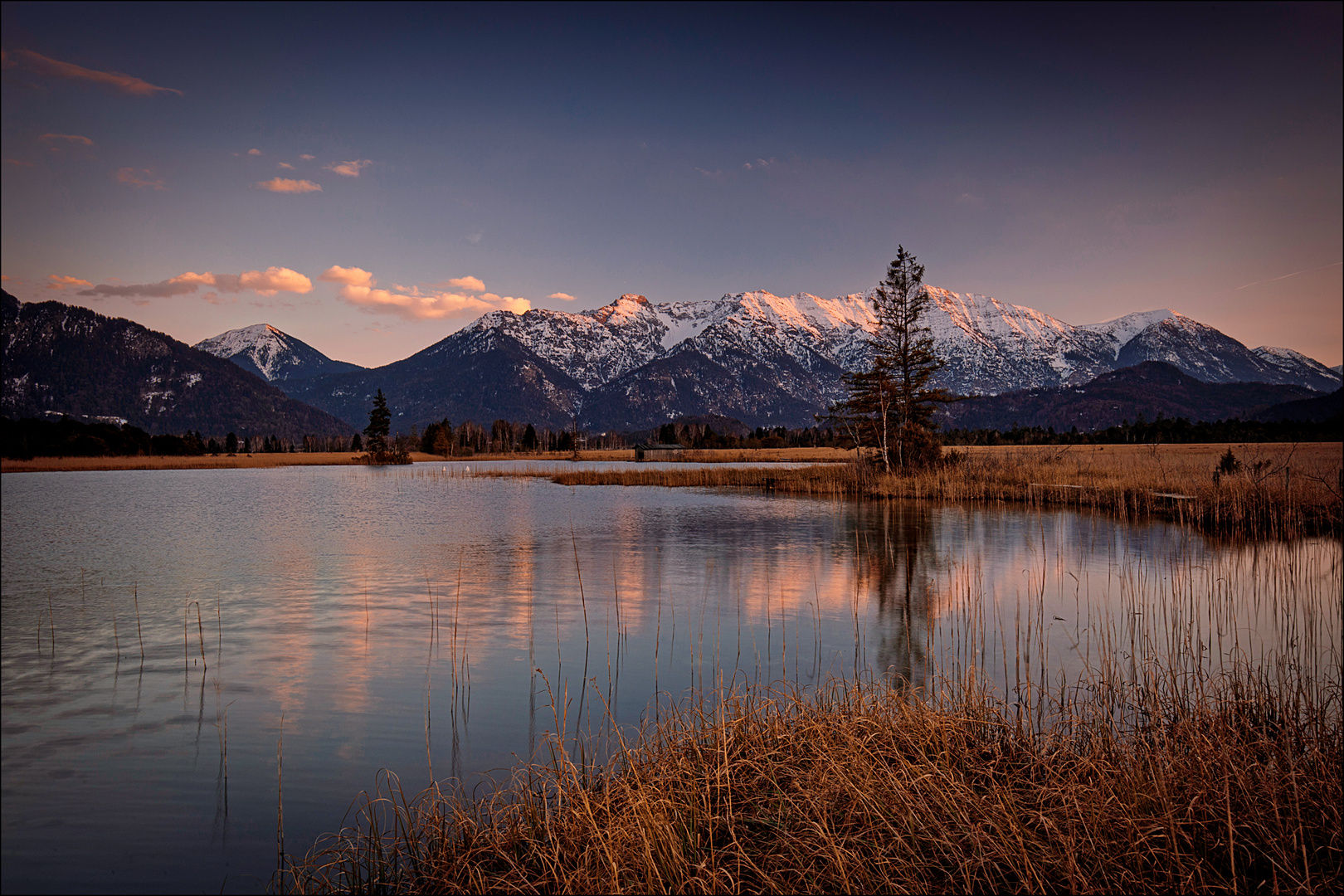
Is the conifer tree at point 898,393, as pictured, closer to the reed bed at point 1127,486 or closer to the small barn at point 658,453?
the reed bed at point 1127,486

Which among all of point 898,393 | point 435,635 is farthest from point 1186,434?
point 435,635

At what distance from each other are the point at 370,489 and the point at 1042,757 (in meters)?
53.3

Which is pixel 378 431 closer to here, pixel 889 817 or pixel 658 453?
pixel 658 453

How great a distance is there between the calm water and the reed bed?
2353mm

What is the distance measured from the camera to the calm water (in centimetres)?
697

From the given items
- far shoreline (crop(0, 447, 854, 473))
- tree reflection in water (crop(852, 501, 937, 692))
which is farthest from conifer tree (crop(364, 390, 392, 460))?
tree reflection in water (crop(852, 501, 937, 692))

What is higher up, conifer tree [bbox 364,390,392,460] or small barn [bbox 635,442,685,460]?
conifer tree [bbox 364,390,392,460]

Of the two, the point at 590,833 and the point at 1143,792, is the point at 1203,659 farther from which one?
the point at 590,833

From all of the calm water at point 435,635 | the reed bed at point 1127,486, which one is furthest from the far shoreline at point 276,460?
the calm water at point 435,635

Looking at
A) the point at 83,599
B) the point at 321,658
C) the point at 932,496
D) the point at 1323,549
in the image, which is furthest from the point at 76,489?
the point at 1323,549

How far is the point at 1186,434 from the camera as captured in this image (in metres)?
100

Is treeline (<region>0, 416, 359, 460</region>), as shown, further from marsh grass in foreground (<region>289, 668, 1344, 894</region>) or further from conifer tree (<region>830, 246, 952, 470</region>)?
marsh grass in foreground (<region>289, 668, 1344, 894</region>)

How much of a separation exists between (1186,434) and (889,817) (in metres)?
120

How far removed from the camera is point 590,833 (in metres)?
4.93
